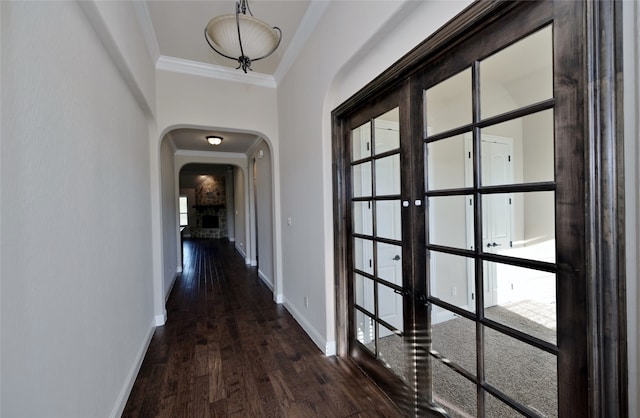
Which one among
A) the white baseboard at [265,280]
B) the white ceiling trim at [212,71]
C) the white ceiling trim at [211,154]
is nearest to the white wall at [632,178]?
the white ceiling trim at [212,71]

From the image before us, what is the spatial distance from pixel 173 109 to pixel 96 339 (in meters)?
2.65

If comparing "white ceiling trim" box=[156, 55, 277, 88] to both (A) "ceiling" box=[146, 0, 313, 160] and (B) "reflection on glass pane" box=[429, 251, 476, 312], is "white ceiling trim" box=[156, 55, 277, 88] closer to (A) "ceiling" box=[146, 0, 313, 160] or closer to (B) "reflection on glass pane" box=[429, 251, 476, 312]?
(A) "ceiling" box=[146, 0, 313, 160]

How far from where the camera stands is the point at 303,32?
265cm

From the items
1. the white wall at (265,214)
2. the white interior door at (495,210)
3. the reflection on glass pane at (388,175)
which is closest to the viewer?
the white interior door at (495,210)

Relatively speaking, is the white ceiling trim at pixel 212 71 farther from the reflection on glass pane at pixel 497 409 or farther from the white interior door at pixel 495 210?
the reflection on glass pane at pixel 497 409

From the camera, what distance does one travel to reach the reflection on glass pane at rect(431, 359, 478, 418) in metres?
1.42

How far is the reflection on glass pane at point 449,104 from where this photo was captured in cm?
134

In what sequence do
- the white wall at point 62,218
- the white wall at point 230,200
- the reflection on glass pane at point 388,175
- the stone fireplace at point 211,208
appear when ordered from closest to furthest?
the white wall at point 62,218 < the reflection on glass pane at point 388,175 < the white wall at point 230,200 < the stone fireplace at point 211,208

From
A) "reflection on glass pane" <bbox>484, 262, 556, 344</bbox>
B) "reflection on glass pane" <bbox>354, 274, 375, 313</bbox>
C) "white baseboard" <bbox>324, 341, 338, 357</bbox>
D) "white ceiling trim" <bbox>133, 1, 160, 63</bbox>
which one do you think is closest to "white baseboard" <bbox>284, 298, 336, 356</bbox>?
"white baseboard" <bbox>324, 341, 338, 357</bbox>

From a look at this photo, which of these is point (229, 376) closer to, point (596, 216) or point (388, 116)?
point (388, 116)

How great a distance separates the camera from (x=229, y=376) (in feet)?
7.39

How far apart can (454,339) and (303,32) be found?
9.41ft

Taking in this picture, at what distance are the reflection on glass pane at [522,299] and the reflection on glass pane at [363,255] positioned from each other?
3.00 feet

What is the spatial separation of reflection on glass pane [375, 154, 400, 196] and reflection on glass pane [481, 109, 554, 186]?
60 centimetres
